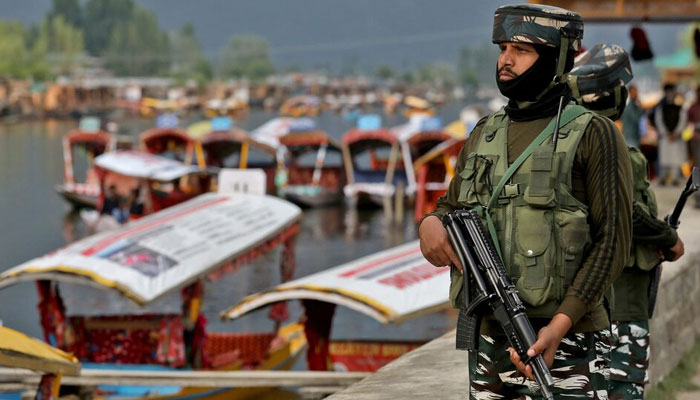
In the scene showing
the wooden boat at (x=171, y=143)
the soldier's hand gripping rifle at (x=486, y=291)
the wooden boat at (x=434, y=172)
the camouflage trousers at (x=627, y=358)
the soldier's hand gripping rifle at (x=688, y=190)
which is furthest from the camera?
the wooden boat at (x=171, y=143)

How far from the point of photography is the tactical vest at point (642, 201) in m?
5.07

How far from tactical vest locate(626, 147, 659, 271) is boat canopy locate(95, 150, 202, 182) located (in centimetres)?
2562

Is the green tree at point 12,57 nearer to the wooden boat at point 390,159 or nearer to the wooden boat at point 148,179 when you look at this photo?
the wooden boat at point 390,159

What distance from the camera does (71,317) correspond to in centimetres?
1354

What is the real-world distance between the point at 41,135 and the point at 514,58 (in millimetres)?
97345

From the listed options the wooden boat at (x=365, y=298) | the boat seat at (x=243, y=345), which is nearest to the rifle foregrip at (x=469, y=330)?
the wooden boat at (x=365, y=298)

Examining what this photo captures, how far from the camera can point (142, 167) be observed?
31781mm

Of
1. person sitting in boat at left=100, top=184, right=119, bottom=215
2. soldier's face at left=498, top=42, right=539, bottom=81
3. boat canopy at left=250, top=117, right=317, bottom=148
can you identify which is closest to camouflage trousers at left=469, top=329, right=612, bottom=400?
soldier's face at left=498, top=42, right=539, bottom=81

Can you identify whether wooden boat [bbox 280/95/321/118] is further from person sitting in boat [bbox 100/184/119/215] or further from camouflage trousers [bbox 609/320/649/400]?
camouflage trousers [bbox 609/320/649/400]

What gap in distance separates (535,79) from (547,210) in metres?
0.39

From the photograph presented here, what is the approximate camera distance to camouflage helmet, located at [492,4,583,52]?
11.5 ft

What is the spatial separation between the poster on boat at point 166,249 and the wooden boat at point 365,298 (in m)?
1.65

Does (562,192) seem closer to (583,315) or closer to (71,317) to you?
(583,315)

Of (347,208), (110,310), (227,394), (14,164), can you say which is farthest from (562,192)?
(14,164)
